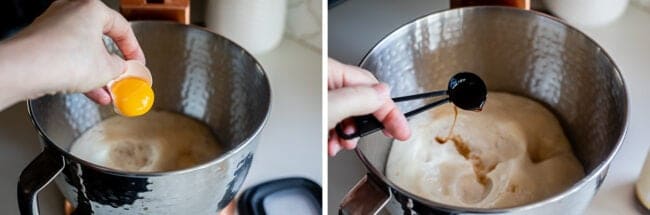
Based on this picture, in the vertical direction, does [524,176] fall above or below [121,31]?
below

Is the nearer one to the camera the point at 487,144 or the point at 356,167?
the point at 356,167

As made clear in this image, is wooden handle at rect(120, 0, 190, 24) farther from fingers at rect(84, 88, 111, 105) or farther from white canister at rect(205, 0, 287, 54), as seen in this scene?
fingers at rect(84, 88, 111, 105)

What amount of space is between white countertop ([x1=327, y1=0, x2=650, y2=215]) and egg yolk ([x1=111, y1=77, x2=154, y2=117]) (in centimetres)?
13

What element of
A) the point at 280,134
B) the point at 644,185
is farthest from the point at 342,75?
the point at 644,185

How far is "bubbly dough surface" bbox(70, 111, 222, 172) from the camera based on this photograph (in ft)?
2.22

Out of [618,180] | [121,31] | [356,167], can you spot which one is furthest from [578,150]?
[121,31]

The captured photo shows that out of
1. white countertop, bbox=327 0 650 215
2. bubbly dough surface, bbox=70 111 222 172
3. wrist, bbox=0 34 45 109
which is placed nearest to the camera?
wrist, bbox=0 34 45 109

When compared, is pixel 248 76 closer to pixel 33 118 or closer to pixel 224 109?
pixel 224 109

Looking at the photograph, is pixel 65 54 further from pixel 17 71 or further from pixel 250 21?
pixel 250 21

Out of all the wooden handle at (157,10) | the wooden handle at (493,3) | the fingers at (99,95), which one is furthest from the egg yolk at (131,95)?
the wooden handle at (493,3)

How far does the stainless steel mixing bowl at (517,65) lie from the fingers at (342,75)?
0.03 m

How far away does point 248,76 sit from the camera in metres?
0.67

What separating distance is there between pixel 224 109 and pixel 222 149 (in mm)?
33

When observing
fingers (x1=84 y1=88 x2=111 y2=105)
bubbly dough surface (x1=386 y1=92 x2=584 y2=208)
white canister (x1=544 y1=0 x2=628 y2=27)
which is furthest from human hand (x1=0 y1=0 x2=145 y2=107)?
white canister (x1=544 y1=0 x2=628 y2=27)
